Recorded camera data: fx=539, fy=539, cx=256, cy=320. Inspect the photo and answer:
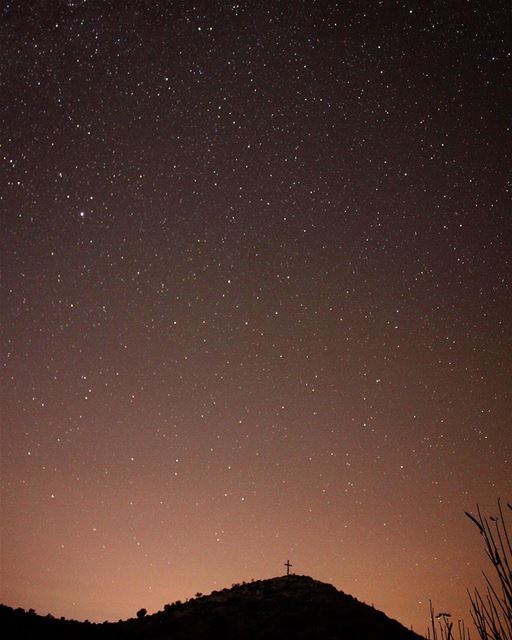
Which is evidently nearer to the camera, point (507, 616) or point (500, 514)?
point (507, 616)

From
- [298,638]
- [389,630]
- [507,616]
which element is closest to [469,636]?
[507,616]

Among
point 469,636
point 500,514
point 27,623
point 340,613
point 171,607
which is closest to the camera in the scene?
point 500,514

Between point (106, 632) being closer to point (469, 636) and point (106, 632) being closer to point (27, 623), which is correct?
point (27, 623)

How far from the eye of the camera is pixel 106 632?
12703 millimetres

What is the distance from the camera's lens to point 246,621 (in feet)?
43.1

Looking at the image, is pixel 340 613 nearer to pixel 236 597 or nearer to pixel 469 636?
pixel 236 597

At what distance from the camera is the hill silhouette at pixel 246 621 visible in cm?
1227

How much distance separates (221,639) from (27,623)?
430 cm

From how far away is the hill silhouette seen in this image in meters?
12.3

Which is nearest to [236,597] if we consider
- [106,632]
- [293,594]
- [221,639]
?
[293,594]

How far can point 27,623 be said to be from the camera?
38.8 ft

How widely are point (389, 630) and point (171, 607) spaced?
5776mm

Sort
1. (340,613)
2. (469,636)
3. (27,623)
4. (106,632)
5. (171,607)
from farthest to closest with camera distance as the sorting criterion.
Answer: (171,607), (340,613), (106,632), (27,623), (469,636)

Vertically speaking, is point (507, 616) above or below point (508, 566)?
below
